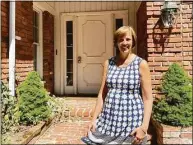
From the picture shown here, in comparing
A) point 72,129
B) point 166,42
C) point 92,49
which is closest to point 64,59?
point 92,49

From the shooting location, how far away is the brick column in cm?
429

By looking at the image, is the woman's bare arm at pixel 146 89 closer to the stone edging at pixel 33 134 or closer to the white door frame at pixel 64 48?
the stone edging at pixel 33 134

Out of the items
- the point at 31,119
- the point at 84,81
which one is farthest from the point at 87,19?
the point at 31,119

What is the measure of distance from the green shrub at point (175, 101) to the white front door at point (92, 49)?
3.53 metres

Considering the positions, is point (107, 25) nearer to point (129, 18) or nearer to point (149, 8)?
point (129, 18)

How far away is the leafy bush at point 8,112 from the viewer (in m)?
3.88

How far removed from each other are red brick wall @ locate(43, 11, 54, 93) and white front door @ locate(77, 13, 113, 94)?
702mm

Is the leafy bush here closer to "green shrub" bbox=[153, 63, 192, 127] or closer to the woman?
the woman

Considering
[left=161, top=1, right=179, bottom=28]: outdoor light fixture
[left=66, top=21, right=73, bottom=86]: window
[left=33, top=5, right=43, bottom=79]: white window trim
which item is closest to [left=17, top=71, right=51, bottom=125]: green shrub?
[left=161, top=1, right=179, bottom=28]: outdoor light fixture

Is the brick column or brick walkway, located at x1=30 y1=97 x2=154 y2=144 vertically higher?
the brick column

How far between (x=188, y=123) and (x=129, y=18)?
4.08m

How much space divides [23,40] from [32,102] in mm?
1507

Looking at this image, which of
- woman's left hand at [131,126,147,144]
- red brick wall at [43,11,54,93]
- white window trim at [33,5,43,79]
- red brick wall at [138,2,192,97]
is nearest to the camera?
woman's left hand at [131,126,147,144]

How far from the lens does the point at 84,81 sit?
291 inches
